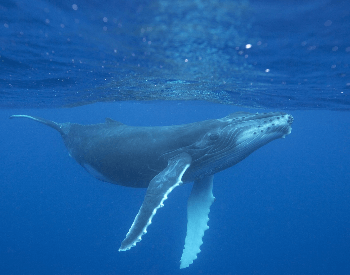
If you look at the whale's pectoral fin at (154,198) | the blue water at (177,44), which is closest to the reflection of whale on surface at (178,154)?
the whale's pectoral fin at (154,198)

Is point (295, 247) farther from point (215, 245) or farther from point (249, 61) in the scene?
point (249, 61)

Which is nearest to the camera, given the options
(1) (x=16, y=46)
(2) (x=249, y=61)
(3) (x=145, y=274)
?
(1) (x=16, y=46)

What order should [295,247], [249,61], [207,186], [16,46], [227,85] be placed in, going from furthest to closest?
[295,247], [227,85], [249,61], [16,46], [207,186]

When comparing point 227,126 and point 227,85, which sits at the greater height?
point 227,85

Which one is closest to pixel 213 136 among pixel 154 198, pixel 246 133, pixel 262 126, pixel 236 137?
pixel 236 137

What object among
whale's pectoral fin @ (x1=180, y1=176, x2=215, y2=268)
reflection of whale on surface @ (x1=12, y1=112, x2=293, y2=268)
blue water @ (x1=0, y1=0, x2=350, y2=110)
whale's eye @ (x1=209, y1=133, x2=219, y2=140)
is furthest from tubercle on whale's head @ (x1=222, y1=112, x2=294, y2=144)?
blue water @ (x1=0, y1=0, x2=350, y2=110)

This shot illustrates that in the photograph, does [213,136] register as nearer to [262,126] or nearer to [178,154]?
[178,154]

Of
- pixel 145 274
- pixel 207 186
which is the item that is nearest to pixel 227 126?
pixel 207 186

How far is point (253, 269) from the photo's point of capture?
Result: 87.8 ft

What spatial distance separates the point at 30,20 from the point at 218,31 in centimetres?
638

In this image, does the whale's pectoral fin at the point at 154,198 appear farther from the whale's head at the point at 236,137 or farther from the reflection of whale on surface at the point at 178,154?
the whale's head at the point at 236,137

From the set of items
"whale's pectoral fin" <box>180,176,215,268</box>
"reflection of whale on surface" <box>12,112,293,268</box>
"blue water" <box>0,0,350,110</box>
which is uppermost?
"blue water" <box>0,0,350,110</box>

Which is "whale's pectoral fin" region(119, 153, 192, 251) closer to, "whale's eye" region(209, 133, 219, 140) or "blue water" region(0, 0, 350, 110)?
"whale's eye" region(209, 133, 219, 140)

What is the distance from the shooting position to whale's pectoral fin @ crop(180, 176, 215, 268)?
26.2 feet
